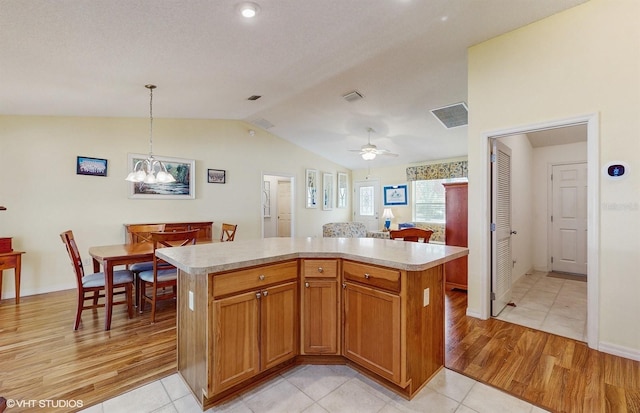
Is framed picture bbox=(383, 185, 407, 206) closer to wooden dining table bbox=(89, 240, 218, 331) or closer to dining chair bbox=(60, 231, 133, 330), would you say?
wooden dining table bbox=(89, 240, 218, 331)

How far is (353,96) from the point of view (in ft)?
14.3

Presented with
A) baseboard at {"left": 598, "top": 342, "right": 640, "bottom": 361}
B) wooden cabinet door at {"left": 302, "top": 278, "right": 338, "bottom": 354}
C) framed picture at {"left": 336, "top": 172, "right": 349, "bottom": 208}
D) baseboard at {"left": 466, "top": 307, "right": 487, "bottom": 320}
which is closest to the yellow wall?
baseboard at {"left": 598, "top": 342, "right": 640, "bottom": 361}

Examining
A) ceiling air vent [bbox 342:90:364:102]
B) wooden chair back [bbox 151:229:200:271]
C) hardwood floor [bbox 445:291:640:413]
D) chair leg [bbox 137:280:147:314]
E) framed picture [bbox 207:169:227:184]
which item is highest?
ceiling air vent [bbox 342:90:364:102]

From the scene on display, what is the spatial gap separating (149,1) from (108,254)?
7.54 feet

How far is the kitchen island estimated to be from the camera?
68.0 inches

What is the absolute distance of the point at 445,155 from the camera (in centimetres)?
668

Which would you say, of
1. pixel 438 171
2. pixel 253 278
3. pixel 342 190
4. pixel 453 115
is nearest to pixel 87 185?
pixel 253 278

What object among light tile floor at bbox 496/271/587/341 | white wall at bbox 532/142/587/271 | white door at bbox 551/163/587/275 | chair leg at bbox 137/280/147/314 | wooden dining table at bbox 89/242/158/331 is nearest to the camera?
wooden dining table at bbox 89/242/158/331

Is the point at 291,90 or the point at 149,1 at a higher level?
the point at 291,90

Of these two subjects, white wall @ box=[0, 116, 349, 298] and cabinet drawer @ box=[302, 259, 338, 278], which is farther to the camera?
white wall @ box=[0, 116, 349, 298]

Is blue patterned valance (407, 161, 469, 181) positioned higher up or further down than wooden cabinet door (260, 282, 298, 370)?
higher up

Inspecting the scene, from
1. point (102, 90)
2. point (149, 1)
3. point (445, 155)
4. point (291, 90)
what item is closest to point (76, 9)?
point (149, 1)

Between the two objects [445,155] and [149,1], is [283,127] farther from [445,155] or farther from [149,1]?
[149,1]

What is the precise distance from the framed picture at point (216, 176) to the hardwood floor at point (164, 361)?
295 centimetres
